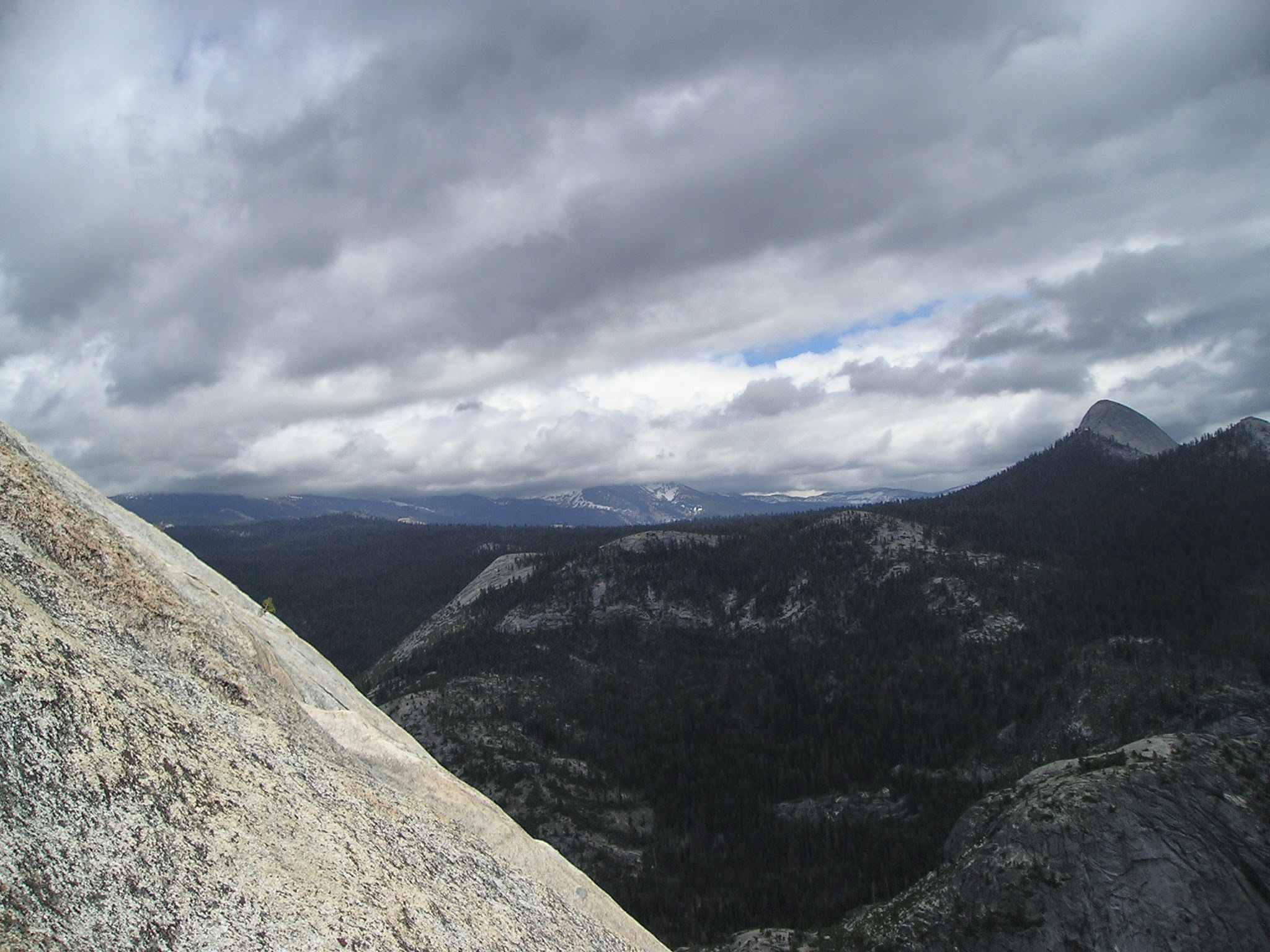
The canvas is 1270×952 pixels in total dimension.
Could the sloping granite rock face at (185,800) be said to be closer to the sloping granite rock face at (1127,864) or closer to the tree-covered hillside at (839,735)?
the sloping granite rock face at (1127,864)

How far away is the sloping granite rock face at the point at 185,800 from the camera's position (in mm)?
7094

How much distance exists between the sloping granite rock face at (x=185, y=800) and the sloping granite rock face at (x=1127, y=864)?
77.2 m

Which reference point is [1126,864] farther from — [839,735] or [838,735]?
[838,735]

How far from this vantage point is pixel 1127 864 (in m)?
67.3

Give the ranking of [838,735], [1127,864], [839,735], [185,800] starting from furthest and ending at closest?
1. [838,735]
2. [839,735]
3. [1127,864]
4. [185,800]

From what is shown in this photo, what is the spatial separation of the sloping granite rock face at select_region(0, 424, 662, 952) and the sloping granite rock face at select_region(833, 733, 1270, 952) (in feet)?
253

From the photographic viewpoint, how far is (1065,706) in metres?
151

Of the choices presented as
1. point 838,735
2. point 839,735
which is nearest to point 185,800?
point 839,735

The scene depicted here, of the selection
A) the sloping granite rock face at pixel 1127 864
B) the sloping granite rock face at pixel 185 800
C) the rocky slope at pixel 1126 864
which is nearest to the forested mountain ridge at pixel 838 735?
the rocky slope at pixel 1126 864

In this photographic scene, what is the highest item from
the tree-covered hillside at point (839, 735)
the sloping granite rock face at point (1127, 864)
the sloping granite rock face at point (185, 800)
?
the sloping granite rock face at point (185, 800)

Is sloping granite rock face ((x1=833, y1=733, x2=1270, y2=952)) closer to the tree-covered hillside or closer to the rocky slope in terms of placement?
the rocky slope

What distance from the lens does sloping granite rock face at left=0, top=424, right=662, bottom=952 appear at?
709cm

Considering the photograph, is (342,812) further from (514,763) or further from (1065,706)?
(1065,706)

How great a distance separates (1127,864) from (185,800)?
89.1m
